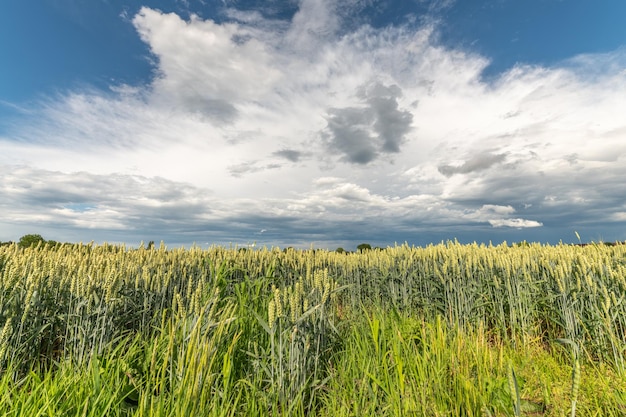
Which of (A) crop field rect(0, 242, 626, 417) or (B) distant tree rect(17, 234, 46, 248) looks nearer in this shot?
(A) crop field rect(0, 242, 626, 417)

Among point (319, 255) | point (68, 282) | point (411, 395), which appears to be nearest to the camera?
point (411, 395)

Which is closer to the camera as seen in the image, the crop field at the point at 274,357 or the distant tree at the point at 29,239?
the crop field at the point at 274,357

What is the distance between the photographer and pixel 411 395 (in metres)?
3.19

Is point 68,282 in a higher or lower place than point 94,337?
higher

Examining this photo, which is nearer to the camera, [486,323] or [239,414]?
[239,414]

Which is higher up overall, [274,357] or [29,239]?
[29,239]

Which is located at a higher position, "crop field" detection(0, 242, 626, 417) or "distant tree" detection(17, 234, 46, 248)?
"distant tree" detection(17, 234, 46, 248)

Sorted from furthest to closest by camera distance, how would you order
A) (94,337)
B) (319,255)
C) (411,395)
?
(319,255) < (94,337) < (411,395)

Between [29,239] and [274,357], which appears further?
[29,239]

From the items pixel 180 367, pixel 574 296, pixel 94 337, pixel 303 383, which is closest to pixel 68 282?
pixel 94 337

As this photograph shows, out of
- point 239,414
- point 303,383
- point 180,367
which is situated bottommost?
point 239,414

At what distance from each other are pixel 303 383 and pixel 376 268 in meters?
6.11

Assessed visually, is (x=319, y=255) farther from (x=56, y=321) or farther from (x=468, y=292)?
(x=56, y=321)

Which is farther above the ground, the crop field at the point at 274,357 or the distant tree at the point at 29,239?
the distant tree at the point at 29,239
